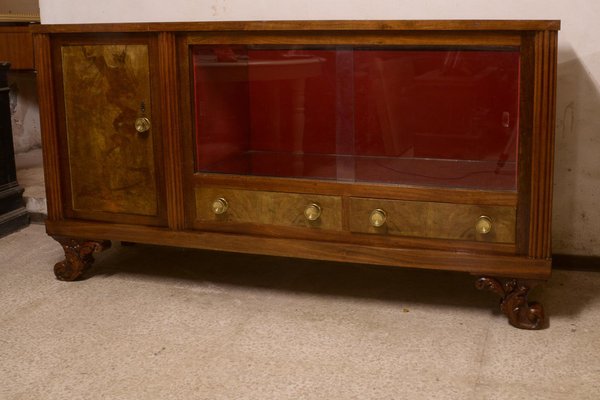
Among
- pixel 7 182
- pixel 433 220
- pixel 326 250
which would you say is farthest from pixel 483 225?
pixel 7 182

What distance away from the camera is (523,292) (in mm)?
1811

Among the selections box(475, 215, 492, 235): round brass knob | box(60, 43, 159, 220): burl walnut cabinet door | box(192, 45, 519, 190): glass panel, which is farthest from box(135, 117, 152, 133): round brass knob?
box(475, 215, 492, 235): round brass knob

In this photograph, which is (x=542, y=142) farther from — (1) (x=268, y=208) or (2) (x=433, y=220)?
(1) (x=268, y=208)

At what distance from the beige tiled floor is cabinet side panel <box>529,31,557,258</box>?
0.79 ft

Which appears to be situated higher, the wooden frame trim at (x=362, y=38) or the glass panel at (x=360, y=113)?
the wooden frame trim at (x=362, y=38)

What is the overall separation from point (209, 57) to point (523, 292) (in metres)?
0.97

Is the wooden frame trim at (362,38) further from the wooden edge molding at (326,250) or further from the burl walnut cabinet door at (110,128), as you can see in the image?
the wooden edge molding at (326,250)

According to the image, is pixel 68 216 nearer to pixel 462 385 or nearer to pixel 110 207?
pixel 110 207

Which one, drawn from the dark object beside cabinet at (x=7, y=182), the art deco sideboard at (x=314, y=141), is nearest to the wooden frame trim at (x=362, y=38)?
the art deco sideboard at (x=314, y=141)

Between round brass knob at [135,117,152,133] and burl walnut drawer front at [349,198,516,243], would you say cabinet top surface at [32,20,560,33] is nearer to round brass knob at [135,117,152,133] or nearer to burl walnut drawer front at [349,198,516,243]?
round brass knob at [135,117,152,133]

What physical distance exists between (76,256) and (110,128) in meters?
0.40

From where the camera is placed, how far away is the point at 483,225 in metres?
1.79

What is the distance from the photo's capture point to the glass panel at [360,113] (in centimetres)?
181

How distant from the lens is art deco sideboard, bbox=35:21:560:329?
5.82 ft
